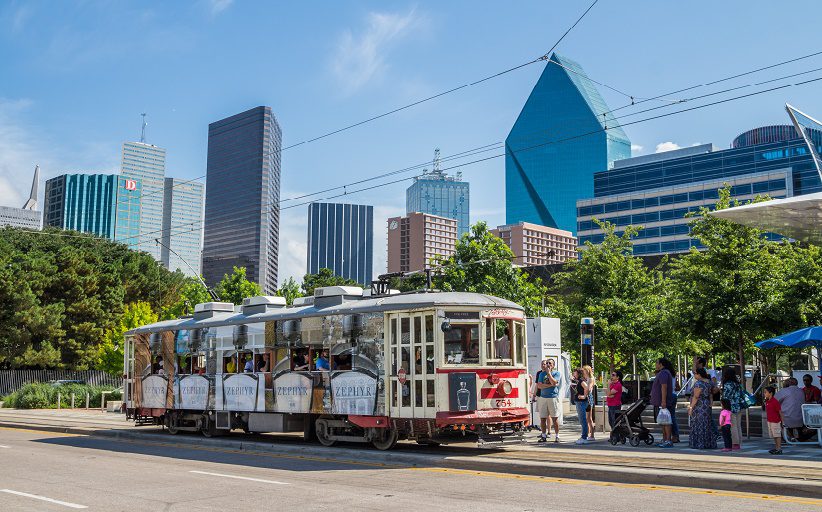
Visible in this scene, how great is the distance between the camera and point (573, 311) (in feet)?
102

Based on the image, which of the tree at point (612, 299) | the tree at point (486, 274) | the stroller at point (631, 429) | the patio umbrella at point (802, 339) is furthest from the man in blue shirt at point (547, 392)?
the tree at point (486, 274)

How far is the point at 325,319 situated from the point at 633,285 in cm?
1660

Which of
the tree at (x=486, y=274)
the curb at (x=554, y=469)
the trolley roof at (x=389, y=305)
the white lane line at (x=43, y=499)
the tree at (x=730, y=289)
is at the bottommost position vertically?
the white lane line at (x=43, y=499)

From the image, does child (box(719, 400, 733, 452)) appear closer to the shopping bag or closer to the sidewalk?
the sidewalk

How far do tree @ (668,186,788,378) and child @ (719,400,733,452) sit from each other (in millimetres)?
7857

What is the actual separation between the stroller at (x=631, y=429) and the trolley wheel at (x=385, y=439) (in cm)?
464

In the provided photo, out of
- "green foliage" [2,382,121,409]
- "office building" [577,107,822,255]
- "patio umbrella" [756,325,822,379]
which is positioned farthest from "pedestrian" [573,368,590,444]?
"office building" [577,107,822,255]

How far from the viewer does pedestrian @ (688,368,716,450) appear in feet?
51.4

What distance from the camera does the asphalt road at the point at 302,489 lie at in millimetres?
9727

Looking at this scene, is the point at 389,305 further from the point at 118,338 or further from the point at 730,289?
the point at 118,338

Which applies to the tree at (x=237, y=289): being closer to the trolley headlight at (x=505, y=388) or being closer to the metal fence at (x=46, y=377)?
the metal fence at (x=46, y=377)

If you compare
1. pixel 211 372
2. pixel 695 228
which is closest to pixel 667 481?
pixel 211 372

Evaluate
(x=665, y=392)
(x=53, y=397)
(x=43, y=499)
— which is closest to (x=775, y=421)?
(x=665, y=392)

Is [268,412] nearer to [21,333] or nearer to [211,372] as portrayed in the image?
[211,372]
